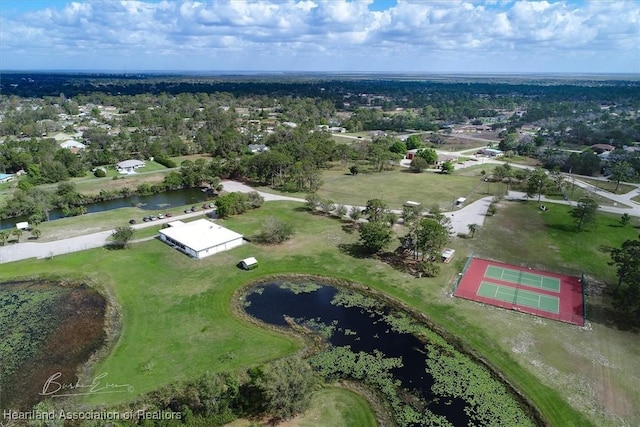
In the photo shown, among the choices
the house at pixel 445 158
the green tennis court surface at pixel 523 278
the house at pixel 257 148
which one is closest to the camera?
the green tennis court surface at pixel 523 278

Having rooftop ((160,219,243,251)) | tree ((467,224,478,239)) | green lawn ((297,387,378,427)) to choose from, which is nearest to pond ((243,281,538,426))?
green lawn ((297,387,378,427))

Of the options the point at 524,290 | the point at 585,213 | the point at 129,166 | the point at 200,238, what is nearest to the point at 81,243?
the point at 200,238

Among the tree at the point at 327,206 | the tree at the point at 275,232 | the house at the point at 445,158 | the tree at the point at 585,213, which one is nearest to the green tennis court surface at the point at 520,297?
the tree at the point at 585,213

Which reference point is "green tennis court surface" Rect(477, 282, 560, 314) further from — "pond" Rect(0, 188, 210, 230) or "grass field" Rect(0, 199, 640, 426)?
"pond" Rect(0, 188, 210, 230)

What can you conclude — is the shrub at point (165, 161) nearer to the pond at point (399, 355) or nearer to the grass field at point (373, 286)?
the grass field at point (373, 286)

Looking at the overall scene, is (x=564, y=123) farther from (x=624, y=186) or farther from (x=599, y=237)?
(x=599, y=237)

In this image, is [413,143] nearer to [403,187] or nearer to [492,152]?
[492,152]

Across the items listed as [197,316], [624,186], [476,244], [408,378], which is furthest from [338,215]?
[624,186]
